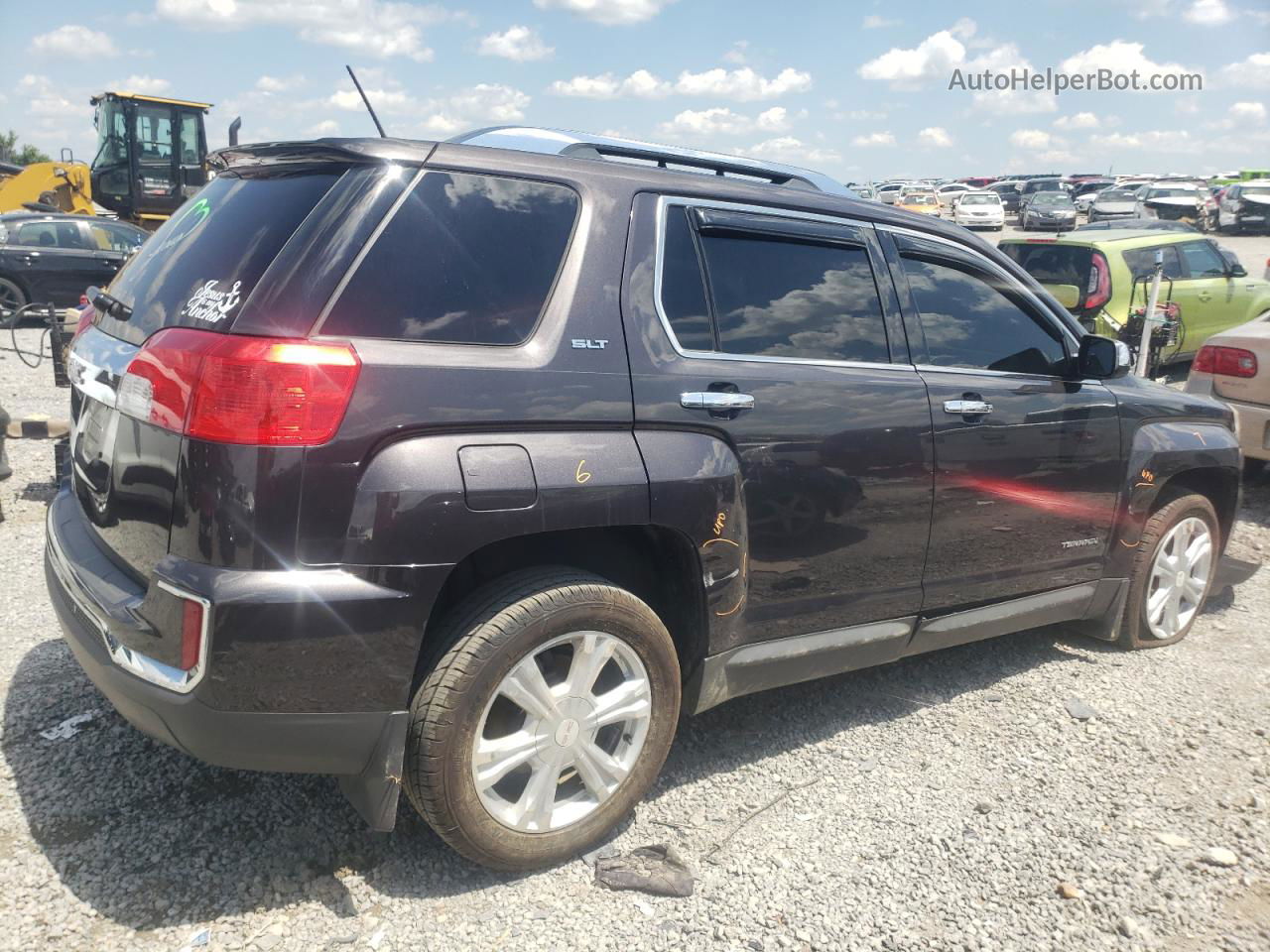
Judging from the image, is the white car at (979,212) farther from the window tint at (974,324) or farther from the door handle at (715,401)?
the door handle at (715,401)

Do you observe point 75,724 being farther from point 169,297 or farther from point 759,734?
point 759,734

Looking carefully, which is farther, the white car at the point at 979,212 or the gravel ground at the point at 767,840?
the white car at the point at 979,212

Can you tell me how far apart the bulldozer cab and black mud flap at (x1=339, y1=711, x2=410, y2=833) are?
17835 mm

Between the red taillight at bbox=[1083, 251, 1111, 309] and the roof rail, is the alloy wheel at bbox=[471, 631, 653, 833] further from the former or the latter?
the red taillight at bbox=[1083, 251, 1111, 309]

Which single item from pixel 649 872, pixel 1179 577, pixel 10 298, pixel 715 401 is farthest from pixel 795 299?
pixel 10 298

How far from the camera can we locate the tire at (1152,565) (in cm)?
434

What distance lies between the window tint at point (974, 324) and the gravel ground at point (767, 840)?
4.53 feet

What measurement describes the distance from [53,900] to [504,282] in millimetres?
1901

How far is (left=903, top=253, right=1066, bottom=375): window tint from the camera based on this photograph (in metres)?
3.53

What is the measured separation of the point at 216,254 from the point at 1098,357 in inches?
127

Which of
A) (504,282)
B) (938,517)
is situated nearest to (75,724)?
(504,282)

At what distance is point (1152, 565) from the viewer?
441cm

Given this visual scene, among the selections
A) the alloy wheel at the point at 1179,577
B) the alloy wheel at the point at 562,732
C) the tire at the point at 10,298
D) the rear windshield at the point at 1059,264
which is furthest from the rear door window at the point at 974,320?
the tire at the point at 10,298

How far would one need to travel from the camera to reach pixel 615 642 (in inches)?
105
